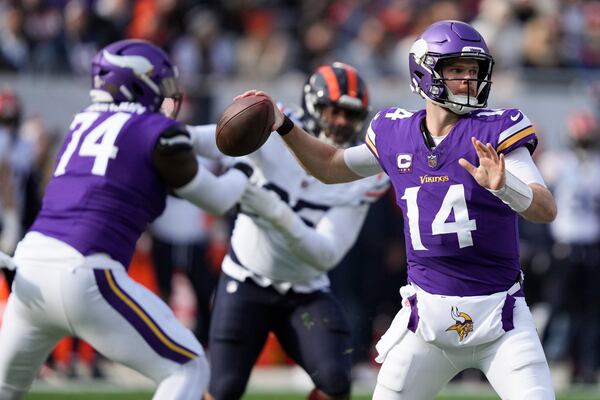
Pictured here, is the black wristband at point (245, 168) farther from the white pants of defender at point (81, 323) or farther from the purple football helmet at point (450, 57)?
the purple football helmet at point (450, 57)

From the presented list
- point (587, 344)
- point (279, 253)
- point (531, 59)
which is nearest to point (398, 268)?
point (587, 344)

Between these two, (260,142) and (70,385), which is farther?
(70,385)

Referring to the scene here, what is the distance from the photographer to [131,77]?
495 cm

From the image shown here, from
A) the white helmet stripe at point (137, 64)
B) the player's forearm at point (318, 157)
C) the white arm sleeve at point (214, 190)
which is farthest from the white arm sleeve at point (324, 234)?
the white helmet stripe at point (137, 64)

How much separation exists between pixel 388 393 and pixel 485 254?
2.02ft

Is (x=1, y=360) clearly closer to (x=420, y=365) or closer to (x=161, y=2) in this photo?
(x=420, y=365)

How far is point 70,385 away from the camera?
8.37 m

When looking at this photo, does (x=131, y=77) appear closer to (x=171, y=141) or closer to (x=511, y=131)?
(x=171, y=141)

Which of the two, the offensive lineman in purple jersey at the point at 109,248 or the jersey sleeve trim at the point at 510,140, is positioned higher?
the jersey sleeve trim at the point at 510,140

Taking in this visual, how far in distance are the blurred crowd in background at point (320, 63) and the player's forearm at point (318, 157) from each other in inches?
162

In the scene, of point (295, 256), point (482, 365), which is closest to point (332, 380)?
point (295, 256)

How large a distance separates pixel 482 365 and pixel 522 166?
0.74 m

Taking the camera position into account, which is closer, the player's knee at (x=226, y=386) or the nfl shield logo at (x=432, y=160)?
the nfl shield logo at (x=432, y=160)

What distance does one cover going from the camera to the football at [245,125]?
455cm
